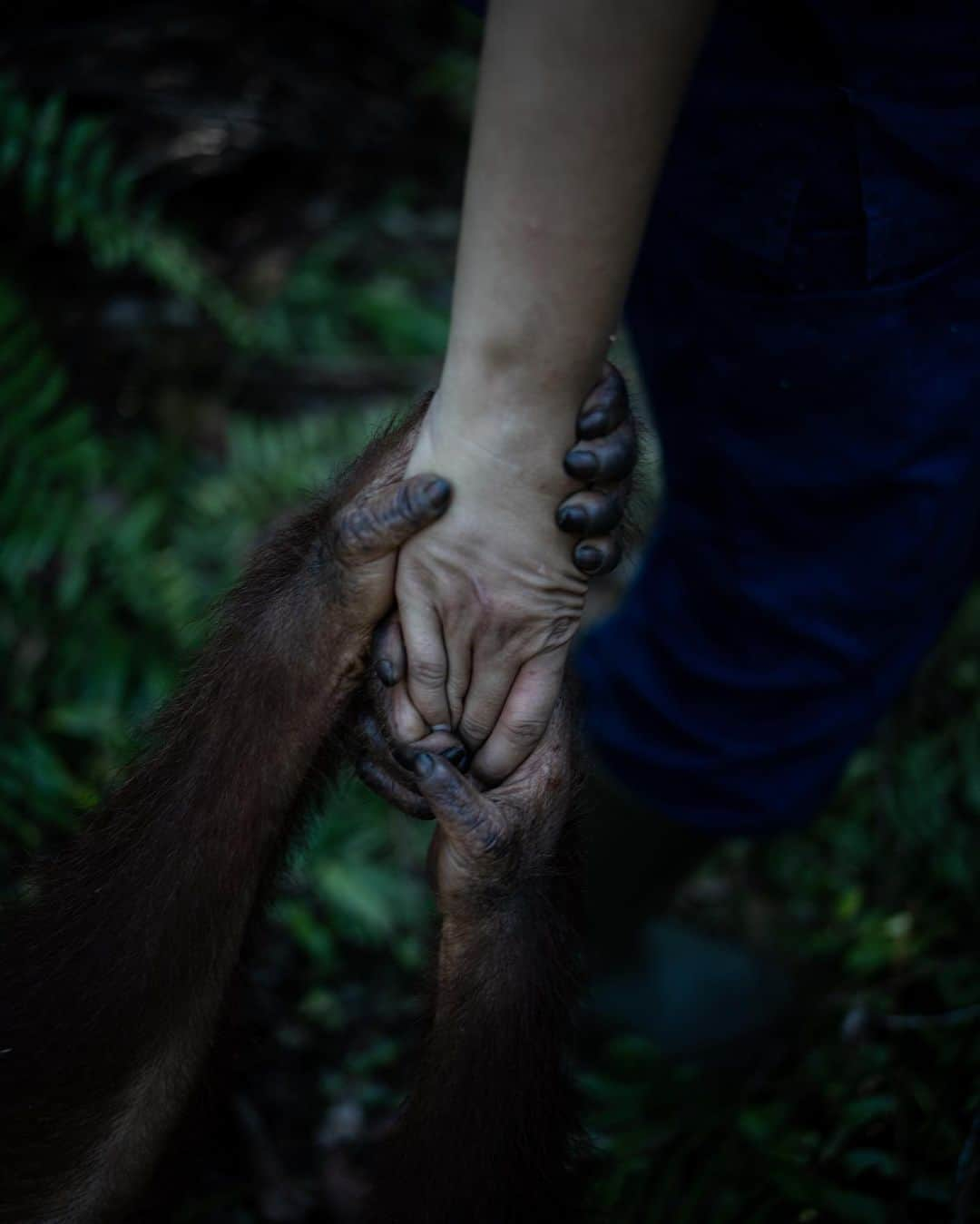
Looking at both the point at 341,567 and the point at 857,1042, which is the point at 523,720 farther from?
the point at 857,1042

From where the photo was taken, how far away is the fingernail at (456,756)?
1.32 m

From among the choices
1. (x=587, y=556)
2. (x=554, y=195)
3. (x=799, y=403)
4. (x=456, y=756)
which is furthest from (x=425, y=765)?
(x=799, y=403)

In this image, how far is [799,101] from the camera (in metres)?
1.26

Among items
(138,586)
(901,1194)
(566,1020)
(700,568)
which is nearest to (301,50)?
(138,586)

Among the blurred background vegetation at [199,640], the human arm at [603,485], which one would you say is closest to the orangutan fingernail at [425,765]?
the human arm at [603,485]

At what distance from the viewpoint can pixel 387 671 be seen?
131 cm

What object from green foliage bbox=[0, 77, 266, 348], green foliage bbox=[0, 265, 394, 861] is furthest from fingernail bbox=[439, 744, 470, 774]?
green foliage bbox=[0, 77, 266, 348]

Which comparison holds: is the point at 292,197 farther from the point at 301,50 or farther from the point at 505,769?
the point at 505,769

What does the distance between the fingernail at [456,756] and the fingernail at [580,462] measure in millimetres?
382

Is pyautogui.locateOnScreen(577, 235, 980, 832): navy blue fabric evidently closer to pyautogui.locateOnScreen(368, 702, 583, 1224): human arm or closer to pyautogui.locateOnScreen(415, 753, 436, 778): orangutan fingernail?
pyautogui.locateOnScreen(368, 702, 583, 1224): human arm

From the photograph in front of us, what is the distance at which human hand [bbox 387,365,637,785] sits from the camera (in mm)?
1147

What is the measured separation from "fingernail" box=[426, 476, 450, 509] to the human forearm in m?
0.07

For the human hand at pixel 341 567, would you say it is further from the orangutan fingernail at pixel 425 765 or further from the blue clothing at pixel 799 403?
the blue clothing at pixel 799 403

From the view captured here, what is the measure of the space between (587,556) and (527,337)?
27 centimetres
